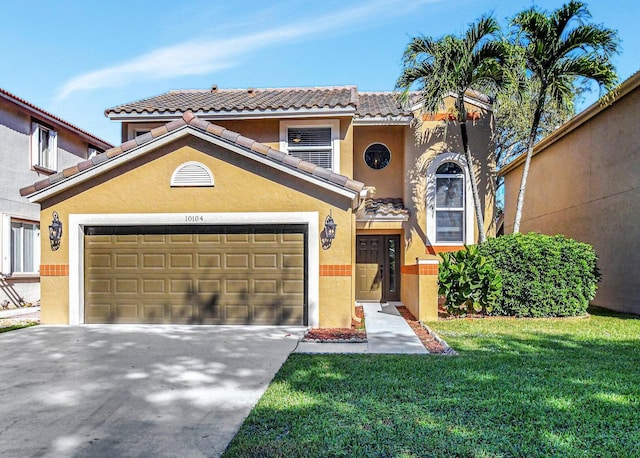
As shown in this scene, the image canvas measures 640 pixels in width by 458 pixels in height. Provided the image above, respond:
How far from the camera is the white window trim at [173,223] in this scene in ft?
34.2

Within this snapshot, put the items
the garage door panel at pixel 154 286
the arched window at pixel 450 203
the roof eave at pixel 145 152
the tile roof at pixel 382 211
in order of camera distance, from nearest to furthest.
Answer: the roof eave at pixel 145 152 → the garage door panel at pixel 154 286 → the tile roof at pixel 382 211 → the arched window at pixel 450 203

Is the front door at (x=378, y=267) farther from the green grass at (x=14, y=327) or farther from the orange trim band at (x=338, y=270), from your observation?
the green grass at (x=14, y=327)

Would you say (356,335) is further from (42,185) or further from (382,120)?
(42,185)

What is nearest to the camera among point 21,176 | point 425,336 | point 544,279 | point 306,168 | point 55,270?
point 425,336

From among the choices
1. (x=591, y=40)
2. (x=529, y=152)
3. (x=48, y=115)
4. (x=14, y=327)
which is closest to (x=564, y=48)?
(x=591, y=40)

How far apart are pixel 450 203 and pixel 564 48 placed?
5.35 m

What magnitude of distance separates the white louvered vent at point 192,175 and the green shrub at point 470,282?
6296 millimetres

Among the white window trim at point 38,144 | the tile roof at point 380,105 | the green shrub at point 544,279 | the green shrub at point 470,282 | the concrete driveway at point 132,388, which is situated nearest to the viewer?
the concrete driveway at point 132,388

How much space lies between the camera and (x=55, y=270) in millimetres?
10938

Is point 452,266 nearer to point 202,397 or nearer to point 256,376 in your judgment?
point 256,376

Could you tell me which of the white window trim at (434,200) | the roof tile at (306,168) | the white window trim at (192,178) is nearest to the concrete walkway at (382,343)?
the roof tile at (306,168)

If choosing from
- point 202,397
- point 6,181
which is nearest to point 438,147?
point 202,397

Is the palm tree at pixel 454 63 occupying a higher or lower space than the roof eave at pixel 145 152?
higher

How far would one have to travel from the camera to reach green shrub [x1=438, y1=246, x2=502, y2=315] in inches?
459
